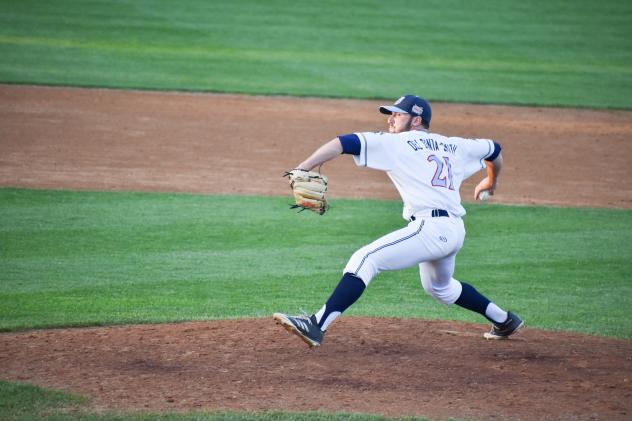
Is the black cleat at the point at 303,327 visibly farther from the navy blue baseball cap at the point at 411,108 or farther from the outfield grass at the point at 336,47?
the outfield grass at the point at 336,47

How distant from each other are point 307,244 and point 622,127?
29.7 feet

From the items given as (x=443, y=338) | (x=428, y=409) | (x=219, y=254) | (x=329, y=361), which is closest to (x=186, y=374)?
(x=329, y=361)

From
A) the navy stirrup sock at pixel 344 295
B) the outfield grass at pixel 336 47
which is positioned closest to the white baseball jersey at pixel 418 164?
the navy stirrup sock at pixel 344 295

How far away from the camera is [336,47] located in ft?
81.2

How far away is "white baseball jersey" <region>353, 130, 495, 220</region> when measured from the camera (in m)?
5.71

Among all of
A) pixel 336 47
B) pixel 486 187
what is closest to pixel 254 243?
pixel 486 187

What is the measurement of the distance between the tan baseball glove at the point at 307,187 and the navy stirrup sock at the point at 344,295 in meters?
0.49

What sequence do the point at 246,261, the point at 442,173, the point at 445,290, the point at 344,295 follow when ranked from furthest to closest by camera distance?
the point at 246,261 < the point at 445,290 < the point at 442,173 < the point at 344,295

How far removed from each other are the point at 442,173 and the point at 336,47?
1930 cm

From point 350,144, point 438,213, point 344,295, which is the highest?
point 350,144

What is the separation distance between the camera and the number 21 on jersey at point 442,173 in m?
5.84

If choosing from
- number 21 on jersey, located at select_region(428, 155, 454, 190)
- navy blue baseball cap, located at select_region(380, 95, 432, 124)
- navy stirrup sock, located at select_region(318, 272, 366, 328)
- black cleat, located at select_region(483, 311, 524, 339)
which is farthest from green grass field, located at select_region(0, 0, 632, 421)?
Answer: navy blue baseball cap, located at select_region(380, 95, 432, 124)

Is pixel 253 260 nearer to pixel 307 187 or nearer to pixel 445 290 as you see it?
pixel 445 290

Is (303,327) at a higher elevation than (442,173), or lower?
lower
